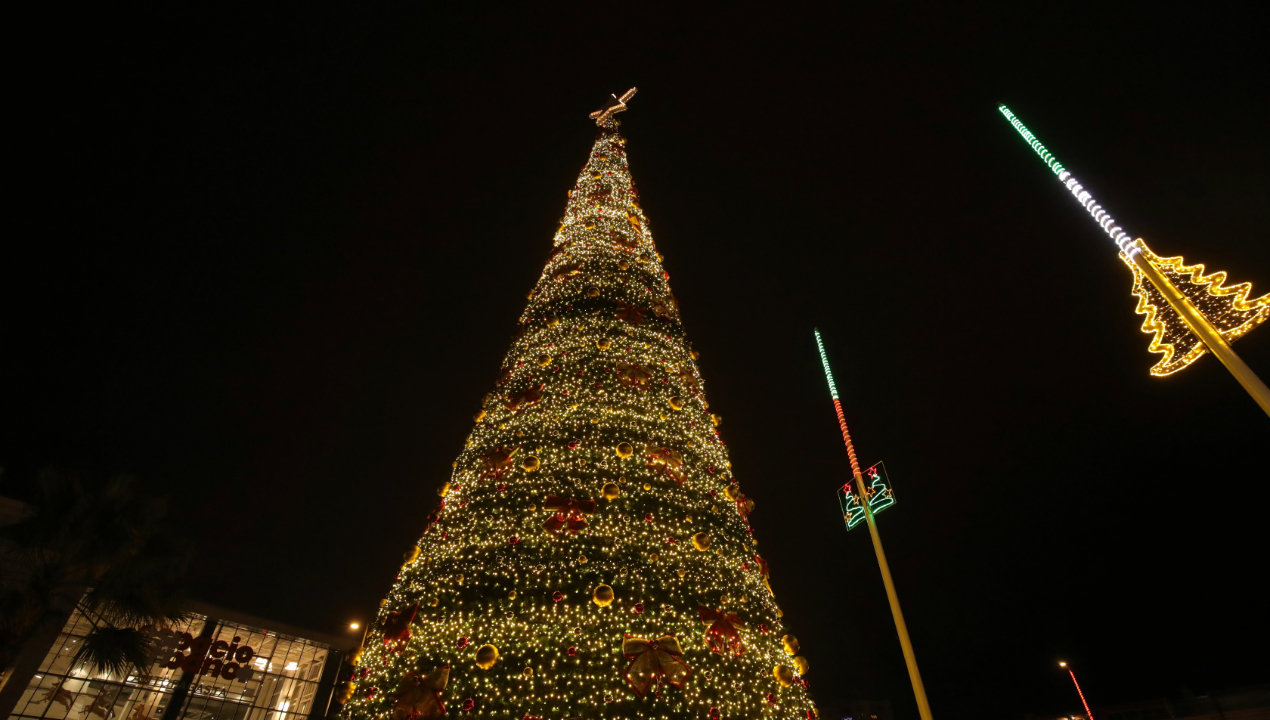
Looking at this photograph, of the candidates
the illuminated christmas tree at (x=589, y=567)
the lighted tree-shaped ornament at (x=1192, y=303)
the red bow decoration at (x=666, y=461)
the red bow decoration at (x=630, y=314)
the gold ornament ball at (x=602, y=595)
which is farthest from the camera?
the red bow decoration at (x=630, y=314)

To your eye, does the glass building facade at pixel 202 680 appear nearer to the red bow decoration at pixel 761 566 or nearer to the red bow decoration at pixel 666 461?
the red bow decoration at pixel 666 461

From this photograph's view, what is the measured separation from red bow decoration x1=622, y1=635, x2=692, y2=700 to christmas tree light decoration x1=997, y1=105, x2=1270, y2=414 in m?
5.42

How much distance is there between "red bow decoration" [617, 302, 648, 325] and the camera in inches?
258

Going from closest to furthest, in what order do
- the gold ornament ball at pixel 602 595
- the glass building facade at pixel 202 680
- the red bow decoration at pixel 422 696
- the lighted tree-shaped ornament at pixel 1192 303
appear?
the red bow decoration at pixel 422 696 → the gold ornament ball at pixel 602 595 → the lighted tree-shaped ornament at pixel 1192 303 → the glass building facade at pixel 202 680

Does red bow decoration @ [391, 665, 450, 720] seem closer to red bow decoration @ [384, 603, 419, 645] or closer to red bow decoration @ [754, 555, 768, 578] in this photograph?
red bow decoration @ [384, 603, 419, 645]

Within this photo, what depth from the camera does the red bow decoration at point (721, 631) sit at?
4.38 meters

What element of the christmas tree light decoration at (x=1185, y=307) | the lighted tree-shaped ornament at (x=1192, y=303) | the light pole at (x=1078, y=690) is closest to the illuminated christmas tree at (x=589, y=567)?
the christmas tree light decoration at (x=1185, y=307)

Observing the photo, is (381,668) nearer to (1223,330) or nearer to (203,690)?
(1223,330)

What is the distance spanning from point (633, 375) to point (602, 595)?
92.1 inches

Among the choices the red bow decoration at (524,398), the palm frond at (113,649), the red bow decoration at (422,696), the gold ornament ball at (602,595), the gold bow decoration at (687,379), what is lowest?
the red bow decoration at (422,696)

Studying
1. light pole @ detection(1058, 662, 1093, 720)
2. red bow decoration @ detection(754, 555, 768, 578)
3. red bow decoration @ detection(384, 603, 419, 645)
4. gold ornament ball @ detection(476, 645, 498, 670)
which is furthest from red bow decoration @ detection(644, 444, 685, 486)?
light pole @ detection(1058, 662, 1093, 720)

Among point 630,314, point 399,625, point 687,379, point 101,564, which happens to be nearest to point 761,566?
point 687,379

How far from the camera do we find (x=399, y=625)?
4.52 m

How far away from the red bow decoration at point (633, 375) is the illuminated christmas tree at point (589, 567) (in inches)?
0.7
